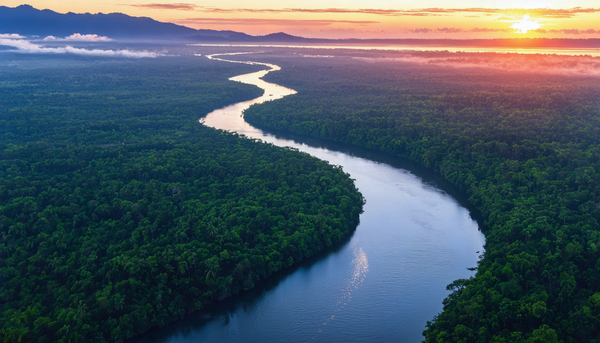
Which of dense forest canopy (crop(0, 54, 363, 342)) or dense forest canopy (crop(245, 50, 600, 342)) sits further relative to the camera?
dense forest canopy (crop(0, 54, 363, 342))

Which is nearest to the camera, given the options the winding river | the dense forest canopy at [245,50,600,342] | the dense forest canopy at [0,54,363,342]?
the dense forest canopy at [245,50,600,342]

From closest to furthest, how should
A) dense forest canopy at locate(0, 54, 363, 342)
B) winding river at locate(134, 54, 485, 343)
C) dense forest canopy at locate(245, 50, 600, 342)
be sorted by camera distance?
dense forest canopy at locate(245, 50, 600, 342) < dense forest canopy at locate(0, 54, 363, 342) < winding river at locate(134, 54, 485, 343)

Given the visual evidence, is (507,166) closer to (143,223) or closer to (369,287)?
(369,287)

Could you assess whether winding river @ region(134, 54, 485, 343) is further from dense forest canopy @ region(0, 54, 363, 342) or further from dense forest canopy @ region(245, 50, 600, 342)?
dense forest canopy @ region(245, 50, 600, 342)

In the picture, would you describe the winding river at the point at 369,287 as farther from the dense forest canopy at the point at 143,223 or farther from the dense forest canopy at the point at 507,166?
the dense forest canopy at the point at 507,166

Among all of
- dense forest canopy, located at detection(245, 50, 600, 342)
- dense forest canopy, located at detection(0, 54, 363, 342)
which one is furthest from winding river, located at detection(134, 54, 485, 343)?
dense forest canopy, located at detection(245, 50, 600, 342)

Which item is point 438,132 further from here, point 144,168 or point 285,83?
point 285,83

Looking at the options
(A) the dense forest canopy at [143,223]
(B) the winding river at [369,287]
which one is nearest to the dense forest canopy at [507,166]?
(B) the winding river at [369,287]
